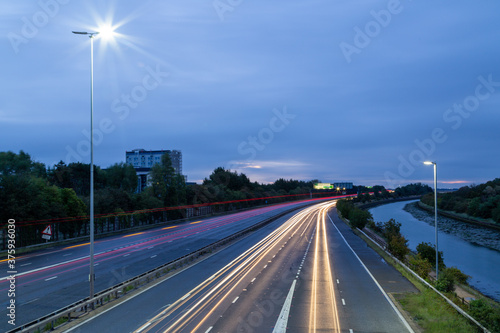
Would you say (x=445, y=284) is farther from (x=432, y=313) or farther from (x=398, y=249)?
(x=398, y=249)

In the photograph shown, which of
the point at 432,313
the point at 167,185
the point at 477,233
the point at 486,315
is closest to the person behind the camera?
the point at 486,315

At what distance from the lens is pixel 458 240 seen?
75312mm

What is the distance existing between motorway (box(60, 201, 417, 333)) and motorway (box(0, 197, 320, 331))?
403cm

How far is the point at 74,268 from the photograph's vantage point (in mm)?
32969

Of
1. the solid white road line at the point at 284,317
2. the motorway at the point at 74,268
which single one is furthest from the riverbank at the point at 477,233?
the solid white road line at the point at 284,317

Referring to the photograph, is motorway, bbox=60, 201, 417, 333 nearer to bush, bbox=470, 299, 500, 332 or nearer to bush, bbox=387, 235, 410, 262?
bush, bbox=387, 235, 410, 262

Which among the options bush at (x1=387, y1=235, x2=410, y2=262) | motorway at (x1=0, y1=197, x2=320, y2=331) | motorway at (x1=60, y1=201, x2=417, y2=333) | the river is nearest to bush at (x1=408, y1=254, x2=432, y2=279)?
motorway at (x1=60, y1=201, x2=417, y2=333)

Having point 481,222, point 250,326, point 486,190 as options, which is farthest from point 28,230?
point 486,190

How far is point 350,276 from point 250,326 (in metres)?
15.1

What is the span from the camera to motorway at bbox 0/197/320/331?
22.3 metres

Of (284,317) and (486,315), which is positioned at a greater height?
(486,315)

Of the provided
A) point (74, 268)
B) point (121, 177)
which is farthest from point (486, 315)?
point (121, 177)

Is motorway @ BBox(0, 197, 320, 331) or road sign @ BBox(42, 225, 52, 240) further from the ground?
road sign @ BBox(42, 225, 52, 240)

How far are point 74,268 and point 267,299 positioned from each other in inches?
777
